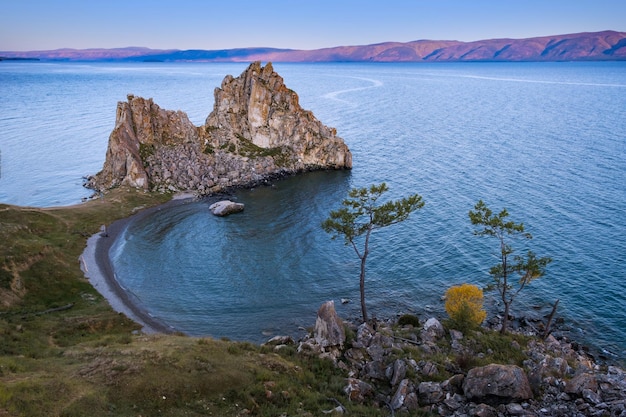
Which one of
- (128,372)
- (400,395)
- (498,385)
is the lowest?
(400,395)

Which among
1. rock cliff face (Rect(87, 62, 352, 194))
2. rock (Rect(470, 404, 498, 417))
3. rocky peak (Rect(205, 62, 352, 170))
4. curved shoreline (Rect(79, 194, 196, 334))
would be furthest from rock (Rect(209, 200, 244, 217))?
rock (Rect(470, 404, 498, 417))

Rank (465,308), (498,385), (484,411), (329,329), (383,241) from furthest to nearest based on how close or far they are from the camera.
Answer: (383,241) → (465,308) → (329,329) → (498,385) → (484,411)

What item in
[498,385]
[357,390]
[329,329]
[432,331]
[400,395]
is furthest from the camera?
[432,331]

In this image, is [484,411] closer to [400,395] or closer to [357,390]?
[400,395]

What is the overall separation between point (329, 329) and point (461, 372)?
13.3 metres

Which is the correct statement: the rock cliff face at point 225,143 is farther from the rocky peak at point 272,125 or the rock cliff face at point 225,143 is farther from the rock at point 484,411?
the rock at point 484,411

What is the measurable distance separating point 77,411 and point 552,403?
34.8 metres

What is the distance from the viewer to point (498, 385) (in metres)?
36.8

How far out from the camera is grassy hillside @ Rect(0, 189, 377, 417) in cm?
3206

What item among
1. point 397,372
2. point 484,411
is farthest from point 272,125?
point 484,411

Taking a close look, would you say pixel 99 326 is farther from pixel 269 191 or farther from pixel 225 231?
pixel 269 191

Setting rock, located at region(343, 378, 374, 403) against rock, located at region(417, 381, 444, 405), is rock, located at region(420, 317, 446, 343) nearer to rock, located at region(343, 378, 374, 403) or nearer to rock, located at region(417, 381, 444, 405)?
rock, located at region(417, 381, 444, 405)

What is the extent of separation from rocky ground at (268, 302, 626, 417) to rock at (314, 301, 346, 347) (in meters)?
0.10

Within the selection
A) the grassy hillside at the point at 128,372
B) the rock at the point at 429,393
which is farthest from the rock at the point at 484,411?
the grassy hillside at the point at 128,372
